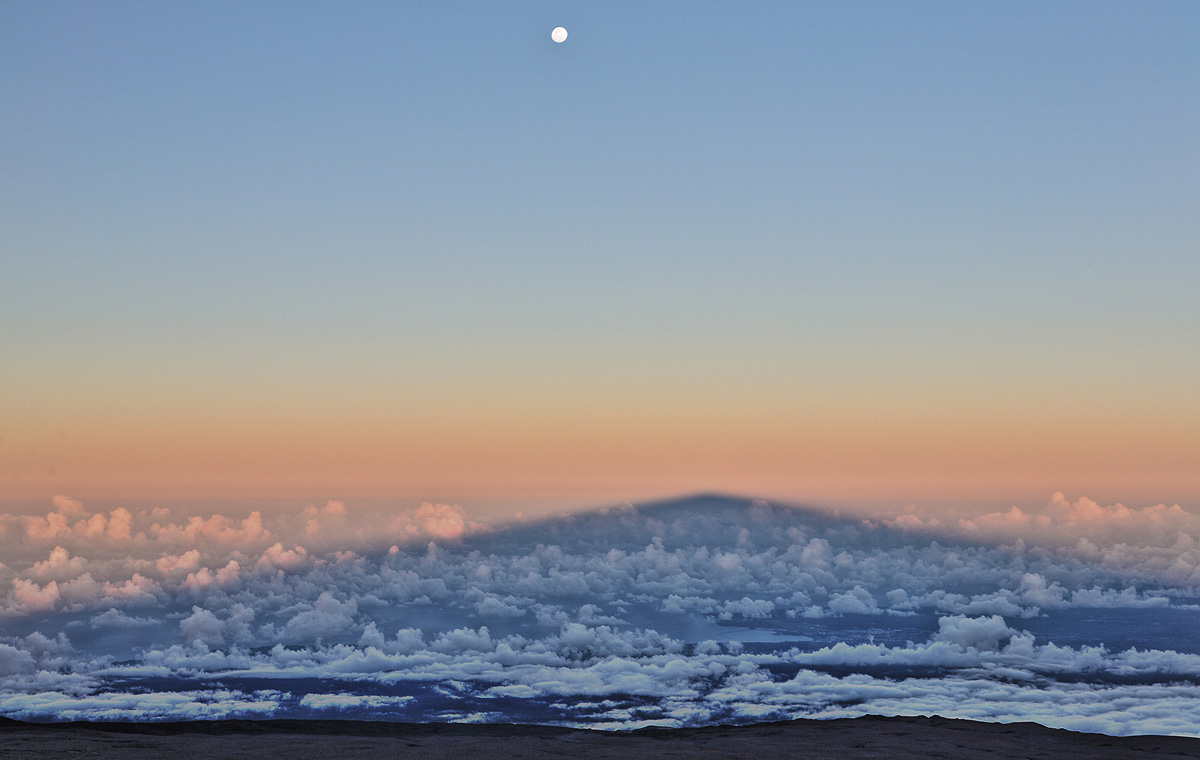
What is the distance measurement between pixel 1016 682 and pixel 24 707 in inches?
7704

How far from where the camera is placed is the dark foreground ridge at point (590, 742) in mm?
38188

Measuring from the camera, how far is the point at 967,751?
45344 mm

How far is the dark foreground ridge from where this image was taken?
38.2 meters

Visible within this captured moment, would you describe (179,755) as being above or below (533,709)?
above

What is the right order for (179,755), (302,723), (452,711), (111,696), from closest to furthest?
(179,755)
(302,723)
(452,711)
(111,696)

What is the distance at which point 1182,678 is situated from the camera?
184750 mm

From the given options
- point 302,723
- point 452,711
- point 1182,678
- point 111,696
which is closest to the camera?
point 302,723

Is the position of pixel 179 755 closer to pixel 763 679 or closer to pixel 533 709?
pixel 533 709

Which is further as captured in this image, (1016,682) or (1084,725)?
(1016,682)

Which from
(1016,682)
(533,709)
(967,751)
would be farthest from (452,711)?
(967,751)

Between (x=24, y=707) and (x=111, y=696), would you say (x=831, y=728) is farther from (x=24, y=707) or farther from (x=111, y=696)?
(x=111, y=696)

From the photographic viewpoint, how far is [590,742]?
4641 cm

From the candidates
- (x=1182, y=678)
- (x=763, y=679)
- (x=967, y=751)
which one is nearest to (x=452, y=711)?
(x=763, y=679)

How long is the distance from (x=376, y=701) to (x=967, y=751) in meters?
155
